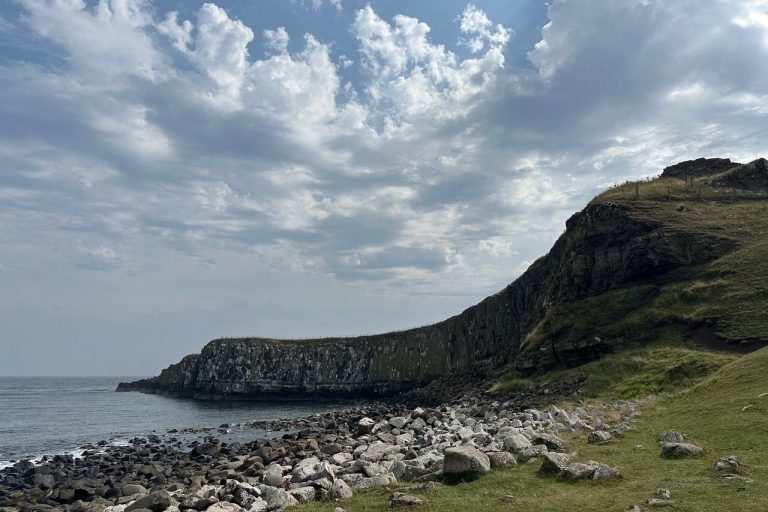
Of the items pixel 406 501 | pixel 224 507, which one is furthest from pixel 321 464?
pixel 406 501

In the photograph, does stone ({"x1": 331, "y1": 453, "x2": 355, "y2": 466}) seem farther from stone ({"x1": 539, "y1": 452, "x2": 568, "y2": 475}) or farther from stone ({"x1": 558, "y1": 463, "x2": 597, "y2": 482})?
stone ({"x1": 558, "y1": 463, "x2": 597, "y2": 482})

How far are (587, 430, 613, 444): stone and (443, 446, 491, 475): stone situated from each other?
6.00 metres

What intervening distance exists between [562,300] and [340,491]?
46572mm

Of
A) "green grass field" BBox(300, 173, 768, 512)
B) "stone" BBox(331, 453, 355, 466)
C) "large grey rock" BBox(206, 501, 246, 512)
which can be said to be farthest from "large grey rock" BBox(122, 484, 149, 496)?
"green grass field" BBox(300, 173, 768, 512)

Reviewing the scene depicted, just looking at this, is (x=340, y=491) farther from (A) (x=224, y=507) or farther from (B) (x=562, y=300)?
(B) (x=562, y=300)

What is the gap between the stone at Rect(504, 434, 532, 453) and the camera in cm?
1761

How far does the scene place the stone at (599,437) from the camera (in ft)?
64.4

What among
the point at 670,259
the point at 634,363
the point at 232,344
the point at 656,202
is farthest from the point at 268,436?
the point at 232,344

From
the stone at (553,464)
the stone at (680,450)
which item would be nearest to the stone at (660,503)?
the stone at (553,464)

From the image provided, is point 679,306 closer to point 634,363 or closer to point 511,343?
point 634,363

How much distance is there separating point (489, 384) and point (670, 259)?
919 inches

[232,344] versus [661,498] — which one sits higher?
[232,344]

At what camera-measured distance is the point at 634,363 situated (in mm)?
38469

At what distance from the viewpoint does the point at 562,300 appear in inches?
2243
